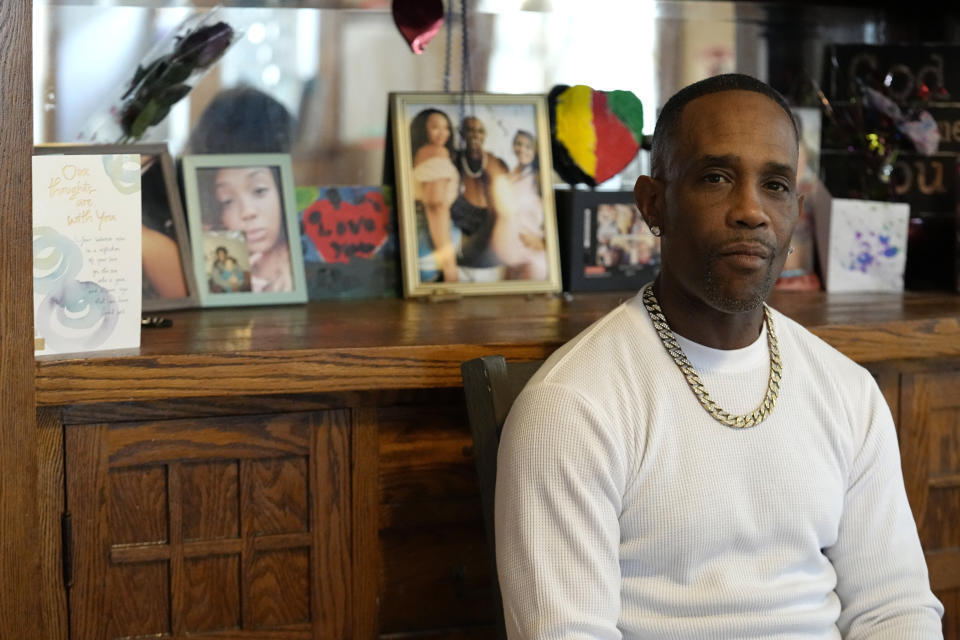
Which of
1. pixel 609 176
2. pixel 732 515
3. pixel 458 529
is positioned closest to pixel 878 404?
pixel 732 515

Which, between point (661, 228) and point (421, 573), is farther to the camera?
point (421, 573)

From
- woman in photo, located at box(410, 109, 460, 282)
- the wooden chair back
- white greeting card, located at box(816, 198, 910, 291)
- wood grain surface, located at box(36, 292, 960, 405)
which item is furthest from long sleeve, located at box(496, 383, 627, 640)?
white greeting card, located at box(816, 198, 910, 291)

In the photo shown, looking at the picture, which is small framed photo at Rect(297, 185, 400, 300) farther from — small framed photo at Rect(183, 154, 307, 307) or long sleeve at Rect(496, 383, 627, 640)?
long sleeve at Rect(496, 383, 627, 640)

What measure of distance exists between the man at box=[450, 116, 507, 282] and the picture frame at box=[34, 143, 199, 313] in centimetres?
42

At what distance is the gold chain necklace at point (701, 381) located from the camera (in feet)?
3.90

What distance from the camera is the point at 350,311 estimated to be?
5.57 ft

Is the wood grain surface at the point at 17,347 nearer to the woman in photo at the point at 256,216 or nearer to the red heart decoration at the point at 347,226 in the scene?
the woman in photo at the point at 256,216

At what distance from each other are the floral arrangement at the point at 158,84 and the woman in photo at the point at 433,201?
13.4 inches

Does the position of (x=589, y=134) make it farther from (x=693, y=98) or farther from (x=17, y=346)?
(x=17, y=346)

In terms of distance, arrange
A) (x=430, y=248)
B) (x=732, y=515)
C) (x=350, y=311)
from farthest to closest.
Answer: (x=430, y=248)
(x=350, y=311)
(x=732, y=515)

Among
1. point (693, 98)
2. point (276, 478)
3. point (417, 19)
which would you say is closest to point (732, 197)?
point (693, 98)

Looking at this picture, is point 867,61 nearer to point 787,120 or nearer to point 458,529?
point 787,120

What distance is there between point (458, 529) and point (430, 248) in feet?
1.79

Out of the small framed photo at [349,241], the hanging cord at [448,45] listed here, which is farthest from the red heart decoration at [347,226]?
the hanging cord at [448,45]
